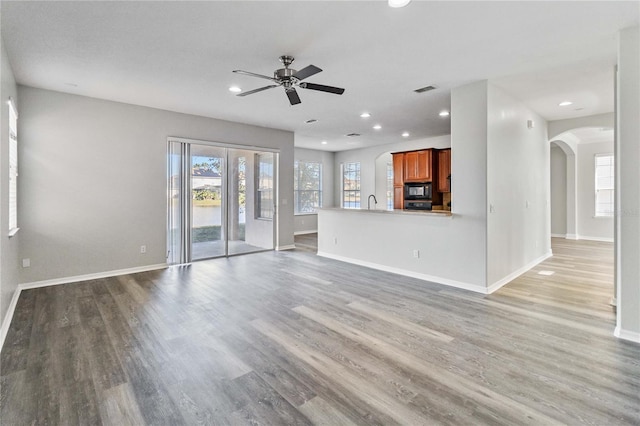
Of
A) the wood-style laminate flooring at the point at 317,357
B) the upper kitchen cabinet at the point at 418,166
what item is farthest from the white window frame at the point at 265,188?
the upper kitchen cabinet at the point at 418,166

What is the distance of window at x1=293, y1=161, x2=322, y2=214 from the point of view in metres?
10.2

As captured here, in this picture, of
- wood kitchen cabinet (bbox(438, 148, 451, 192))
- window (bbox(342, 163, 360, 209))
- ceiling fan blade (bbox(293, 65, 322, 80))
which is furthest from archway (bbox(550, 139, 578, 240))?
ceiling fan blade (bbox(293, 65, 322, 80))

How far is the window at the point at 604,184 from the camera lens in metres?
8.08

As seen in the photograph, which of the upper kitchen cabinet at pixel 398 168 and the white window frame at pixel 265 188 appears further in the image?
the upper kitchen cabinet at pixel 398 168

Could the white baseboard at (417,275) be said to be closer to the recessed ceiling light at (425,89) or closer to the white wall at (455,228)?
the white wall at (455,228)

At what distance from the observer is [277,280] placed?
4.75 meters

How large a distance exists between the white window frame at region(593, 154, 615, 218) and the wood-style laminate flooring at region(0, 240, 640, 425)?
5.16m

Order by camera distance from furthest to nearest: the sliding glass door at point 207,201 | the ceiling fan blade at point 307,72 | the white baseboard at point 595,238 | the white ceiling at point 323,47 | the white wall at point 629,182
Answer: the white baseboard at point 595,238 → the sliding glass door at point 207,201 → the ceiling fan blade at point 307,72 → the white wall at point 629,182 → the white ceiling at point 323,47

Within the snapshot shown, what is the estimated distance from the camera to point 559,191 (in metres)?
8.94

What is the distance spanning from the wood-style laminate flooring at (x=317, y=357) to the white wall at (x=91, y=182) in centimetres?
75

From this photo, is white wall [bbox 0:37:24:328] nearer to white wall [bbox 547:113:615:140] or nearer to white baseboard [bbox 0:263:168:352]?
white baseboard [bbox 0:263:168:352]

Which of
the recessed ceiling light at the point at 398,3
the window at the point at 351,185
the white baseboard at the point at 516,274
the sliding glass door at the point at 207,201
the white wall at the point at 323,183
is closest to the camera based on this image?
the recessed ceiling light at the point at 398,3

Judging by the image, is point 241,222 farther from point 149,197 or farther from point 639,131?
point 639,131

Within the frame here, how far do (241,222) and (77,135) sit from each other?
3.32m
